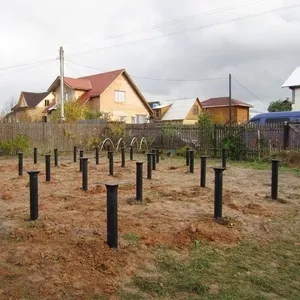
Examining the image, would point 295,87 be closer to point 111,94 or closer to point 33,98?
point 111,94

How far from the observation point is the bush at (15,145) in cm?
1973

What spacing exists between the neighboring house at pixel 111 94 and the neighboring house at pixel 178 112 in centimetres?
897

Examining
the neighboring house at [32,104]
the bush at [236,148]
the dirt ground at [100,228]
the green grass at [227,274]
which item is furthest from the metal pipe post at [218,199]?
the neighboring house at [32,104]

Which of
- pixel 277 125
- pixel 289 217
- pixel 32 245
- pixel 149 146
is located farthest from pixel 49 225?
pixel 149 146

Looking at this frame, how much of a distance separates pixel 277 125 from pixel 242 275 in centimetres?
1403

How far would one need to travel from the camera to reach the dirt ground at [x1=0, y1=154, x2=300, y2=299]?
12.0ft

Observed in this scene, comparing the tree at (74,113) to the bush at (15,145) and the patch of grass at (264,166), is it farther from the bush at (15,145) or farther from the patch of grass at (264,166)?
the patch of grass at (264,166)

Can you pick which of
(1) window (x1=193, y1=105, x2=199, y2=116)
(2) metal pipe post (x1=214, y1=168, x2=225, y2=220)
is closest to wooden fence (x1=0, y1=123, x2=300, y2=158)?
(2) metal pipe post (x1=214, y1=168, x2=225, y2=220)

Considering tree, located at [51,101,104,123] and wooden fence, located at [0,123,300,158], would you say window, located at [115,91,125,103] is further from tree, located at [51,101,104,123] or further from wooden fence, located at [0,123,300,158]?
wooden fence, located at [0,123,300,158]

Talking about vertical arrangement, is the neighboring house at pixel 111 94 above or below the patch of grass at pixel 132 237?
above

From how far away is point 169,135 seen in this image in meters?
22.0

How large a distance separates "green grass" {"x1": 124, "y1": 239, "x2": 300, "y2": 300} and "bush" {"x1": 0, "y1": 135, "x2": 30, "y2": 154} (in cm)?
1709

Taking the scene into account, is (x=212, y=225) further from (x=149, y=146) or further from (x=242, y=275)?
(x=149, y=146)

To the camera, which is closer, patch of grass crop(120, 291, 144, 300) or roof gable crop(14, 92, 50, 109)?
patch of grass crop(120, 291, 144, 300)
